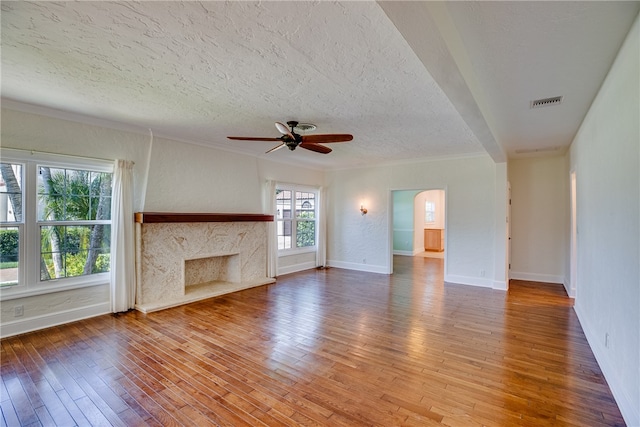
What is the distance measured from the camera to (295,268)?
23.9 ft

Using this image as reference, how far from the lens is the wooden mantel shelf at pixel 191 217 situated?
14.3 feet

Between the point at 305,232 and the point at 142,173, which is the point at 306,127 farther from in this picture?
the point at 305,232

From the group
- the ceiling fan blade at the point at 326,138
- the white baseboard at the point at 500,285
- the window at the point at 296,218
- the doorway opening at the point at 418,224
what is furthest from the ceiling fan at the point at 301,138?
the doorway opening at the point at 418,224

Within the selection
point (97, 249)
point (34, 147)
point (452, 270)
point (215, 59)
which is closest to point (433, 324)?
point (452, 270)

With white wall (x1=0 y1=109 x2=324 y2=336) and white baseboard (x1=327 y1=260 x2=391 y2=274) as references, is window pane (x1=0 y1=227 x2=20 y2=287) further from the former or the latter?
white baseboard (x1=327 y1=260 x2=391 y2=274)

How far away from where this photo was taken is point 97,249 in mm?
4266

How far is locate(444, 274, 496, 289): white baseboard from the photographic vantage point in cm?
580

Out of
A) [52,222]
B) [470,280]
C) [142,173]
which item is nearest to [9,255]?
[52,222]

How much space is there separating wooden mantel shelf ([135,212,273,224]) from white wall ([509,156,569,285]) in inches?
216

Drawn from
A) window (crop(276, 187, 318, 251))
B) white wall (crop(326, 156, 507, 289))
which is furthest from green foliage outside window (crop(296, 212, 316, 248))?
white wall (crop(326, 156, 507, 289))

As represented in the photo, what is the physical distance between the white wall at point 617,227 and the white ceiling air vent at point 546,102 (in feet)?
1.01

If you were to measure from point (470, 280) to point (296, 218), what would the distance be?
4.06 meters

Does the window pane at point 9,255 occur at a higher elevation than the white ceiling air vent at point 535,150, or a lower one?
lower

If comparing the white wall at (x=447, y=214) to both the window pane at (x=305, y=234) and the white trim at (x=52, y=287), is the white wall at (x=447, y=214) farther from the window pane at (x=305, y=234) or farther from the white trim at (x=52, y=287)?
the white trim at (x=52, y=287)
